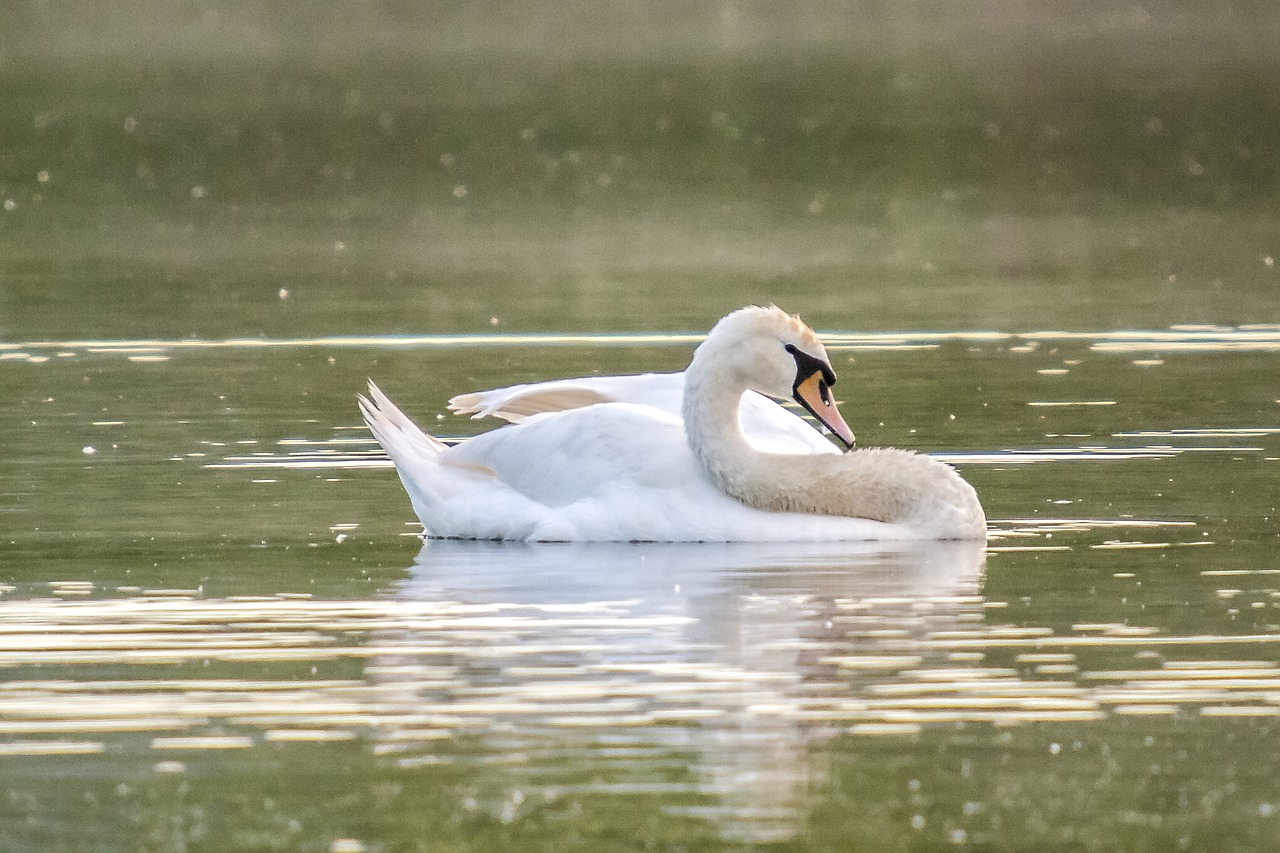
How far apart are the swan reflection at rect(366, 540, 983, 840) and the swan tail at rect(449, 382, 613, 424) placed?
1.26 m

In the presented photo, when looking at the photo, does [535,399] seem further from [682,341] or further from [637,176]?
[637,176]

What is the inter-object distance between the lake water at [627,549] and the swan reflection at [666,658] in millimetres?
25

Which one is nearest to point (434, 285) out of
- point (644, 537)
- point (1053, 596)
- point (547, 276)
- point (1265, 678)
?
point (547, 276)

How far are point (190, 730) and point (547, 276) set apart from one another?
1794 centimetres

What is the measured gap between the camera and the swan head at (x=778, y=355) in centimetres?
1291

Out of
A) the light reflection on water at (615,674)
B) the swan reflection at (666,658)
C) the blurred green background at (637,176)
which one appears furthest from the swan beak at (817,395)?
the blurred green background at (637,176)

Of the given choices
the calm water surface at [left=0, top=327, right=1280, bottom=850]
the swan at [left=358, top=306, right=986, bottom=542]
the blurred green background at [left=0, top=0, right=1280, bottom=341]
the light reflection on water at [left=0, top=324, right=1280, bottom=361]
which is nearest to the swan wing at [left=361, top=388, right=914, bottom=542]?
the swan at [left=358, top=306, right=986, bottom=542]

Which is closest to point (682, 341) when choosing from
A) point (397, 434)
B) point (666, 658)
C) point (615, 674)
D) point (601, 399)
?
point (601, 399)

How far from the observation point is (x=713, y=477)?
41.8ft

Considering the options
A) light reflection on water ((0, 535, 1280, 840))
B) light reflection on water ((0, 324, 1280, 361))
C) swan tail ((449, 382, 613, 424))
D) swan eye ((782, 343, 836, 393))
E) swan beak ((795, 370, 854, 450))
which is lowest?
A: light reflection on water ((0, 324, 1280, 361))

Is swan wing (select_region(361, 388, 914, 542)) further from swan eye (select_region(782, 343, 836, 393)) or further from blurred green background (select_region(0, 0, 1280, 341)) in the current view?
blurred green background (select_region(0, 0, 1280, 341))

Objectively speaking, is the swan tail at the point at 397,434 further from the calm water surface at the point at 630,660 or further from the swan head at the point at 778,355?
the swan head at the point at 778,355

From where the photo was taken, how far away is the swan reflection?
813cm

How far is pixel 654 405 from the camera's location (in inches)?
549
